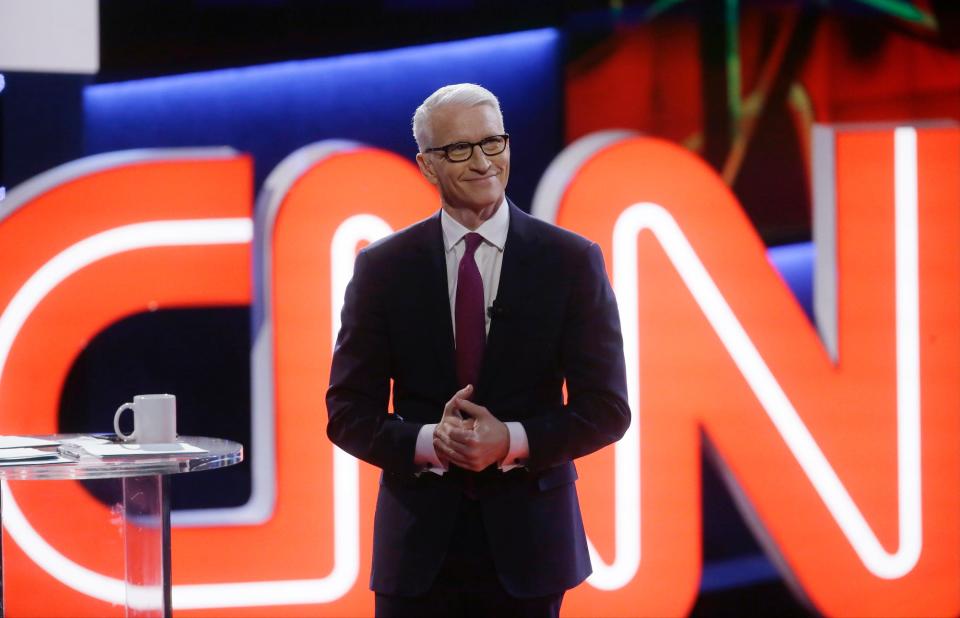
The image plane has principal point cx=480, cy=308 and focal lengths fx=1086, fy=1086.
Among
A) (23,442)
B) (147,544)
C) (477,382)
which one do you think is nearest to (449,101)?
(477,382)

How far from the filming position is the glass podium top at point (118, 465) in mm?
2064

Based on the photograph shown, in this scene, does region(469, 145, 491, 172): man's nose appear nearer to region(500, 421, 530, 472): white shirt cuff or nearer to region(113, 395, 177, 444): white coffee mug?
region(500, 421, 530, 472): white shirt cuff

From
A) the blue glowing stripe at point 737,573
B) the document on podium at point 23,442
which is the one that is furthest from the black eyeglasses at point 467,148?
the blue glowing stripe at point 737,573

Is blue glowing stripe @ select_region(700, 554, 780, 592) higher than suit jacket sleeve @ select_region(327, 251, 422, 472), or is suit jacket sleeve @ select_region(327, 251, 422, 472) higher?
suit jacket sleeve @ select_region(327, 251, 422, 472)

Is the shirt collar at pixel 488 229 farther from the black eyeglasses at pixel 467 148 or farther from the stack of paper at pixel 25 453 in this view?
the stack of paper at pixel 25 453

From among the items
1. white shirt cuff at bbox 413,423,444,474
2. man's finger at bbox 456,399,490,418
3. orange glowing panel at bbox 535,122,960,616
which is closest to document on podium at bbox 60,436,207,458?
white shirt cuff at bbox 413,423,444,474

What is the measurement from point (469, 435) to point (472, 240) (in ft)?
1.23

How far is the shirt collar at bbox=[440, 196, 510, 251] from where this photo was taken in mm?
1960

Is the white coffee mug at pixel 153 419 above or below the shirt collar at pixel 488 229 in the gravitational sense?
below

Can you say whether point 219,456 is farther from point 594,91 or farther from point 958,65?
point 958,65

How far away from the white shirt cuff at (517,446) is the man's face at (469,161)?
0.40 meters

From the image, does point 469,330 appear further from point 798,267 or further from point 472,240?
point 798,267

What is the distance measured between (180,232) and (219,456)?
109cm

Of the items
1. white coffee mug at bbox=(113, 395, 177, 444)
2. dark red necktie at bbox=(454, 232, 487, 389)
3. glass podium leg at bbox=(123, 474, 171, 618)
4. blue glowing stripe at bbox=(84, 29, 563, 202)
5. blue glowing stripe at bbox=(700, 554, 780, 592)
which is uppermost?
blue glowing stripe at bbox=(84, 29, 563, 202)
